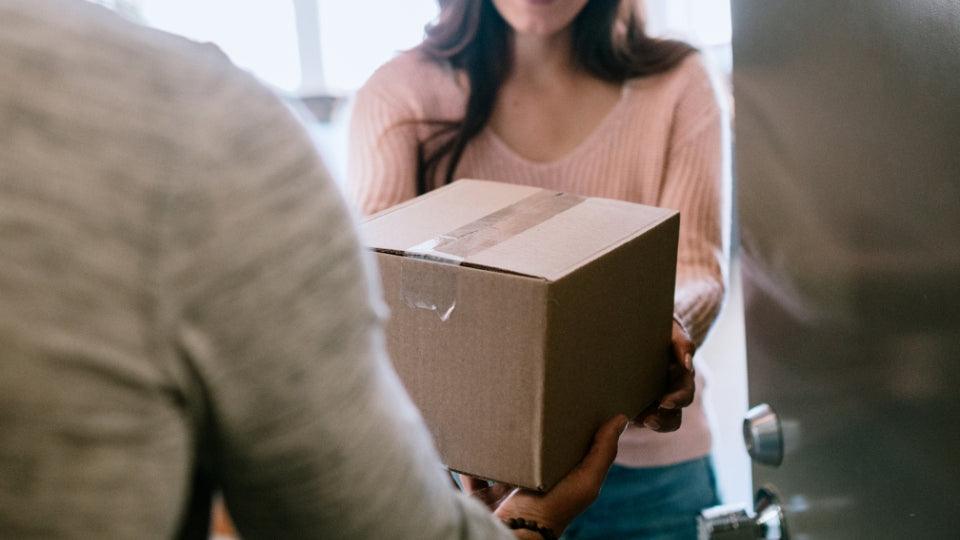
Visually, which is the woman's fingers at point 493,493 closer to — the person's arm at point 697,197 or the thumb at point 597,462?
the thumb at point 597,462

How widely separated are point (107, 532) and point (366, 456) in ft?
0.35

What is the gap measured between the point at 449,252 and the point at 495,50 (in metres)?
0.68

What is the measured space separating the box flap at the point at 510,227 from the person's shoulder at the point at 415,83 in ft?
1.30

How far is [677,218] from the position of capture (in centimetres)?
89

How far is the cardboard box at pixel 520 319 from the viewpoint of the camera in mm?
741

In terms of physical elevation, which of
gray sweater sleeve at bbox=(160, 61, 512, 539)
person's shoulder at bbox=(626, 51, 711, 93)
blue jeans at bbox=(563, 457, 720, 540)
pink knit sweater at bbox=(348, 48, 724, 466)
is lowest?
Result: blue jeans at bbox=(563, 457, 720, 540)

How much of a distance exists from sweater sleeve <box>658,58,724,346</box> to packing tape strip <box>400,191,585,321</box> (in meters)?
0.43

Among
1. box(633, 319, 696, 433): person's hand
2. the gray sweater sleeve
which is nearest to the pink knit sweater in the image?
box(633, 319, 696, 433): person's hand

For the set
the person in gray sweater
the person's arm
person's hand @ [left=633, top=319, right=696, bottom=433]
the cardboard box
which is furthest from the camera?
the person's arm

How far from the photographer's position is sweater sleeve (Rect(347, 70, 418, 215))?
1279mm

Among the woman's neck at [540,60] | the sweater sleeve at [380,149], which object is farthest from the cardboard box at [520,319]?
the woman's neck at [540,60]

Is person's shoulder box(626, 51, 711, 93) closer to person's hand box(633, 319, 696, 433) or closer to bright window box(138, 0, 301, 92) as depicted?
person's hand box(633, 319, 696, 433)

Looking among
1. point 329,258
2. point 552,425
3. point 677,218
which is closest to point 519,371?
point 552,425

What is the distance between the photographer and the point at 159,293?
38 cm
